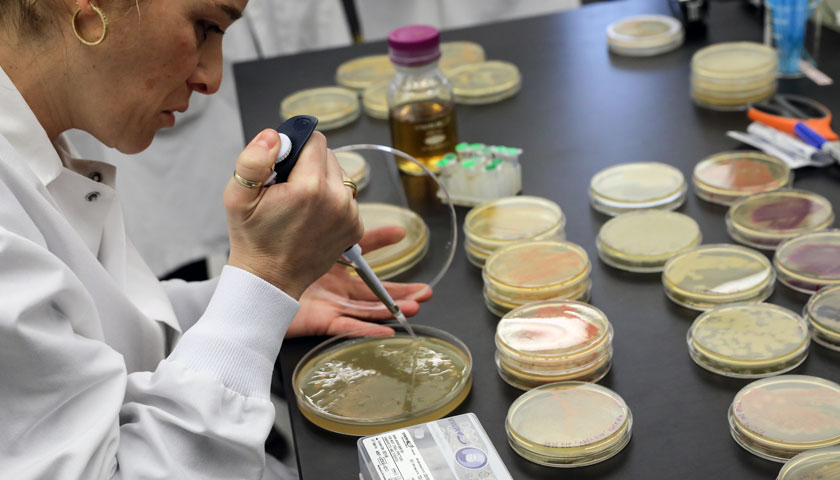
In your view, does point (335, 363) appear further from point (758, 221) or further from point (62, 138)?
point (758, 221)

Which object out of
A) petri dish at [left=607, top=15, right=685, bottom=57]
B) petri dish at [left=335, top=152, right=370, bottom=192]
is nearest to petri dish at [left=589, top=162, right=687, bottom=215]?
petri dish at [left=335, top=152, right=370, bottom=192]

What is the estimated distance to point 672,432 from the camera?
3.51 feet

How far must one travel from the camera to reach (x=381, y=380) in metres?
1.24

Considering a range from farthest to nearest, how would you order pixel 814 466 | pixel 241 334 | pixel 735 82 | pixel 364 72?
pixel 364 72 < pixel 735 82 < pixel 241 334 < pixel 814 466

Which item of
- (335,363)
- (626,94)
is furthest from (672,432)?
(626,94)

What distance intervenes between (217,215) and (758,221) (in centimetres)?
206

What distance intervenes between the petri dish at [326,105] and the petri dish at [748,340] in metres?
1.04

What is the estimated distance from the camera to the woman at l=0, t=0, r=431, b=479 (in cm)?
103

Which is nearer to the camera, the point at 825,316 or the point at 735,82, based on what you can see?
the point at 825,316

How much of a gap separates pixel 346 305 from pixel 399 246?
168 millimetres

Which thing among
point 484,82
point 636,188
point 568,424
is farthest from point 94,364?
point 484,82

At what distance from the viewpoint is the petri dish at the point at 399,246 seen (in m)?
1.52

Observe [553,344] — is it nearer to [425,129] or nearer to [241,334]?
[241,334]

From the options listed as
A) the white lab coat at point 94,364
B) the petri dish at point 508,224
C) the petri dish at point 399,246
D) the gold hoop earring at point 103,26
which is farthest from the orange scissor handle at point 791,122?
the gold hoop earring at point 103,26
